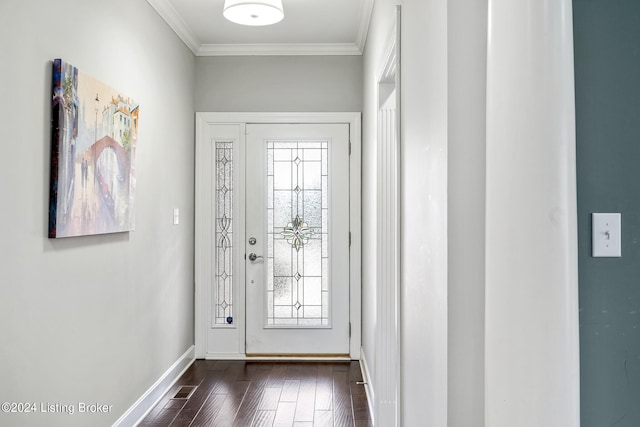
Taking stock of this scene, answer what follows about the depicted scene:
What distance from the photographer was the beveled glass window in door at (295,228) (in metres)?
4.26

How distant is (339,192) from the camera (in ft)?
14.0

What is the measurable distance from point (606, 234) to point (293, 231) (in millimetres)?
3261

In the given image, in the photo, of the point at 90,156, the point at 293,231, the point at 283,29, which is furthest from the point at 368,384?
the point at 283,29

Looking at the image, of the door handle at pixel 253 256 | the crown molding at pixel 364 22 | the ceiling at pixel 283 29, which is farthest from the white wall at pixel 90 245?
the crown molding at pixel 364 22

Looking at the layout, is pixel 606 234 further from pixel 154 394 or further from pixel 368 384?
pixel 154 394

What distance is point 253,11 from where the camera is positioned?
2.87 m

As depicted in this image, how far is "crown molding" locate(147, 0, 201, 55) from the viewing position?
3.28 m

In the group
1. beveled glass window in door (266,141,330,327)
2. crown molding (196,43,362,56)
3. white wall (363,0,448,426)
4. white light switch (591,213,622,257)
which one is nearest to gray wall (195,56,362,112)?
crown molding (196,43,362,56)

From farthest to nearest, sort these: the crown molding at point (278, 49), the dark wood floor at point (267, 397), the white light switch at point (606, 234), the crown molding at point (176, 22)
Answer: the crown molding at point (278, 49) → the crown molding at point (176, 22) → the dark wood floor at point (267, 397) → the white light switch at point (606, 234)

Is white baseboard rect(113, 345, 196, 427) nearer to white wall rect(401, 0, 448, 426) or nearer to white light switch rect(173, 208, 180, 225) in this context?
white light switch rect(173, 208, 180, 225)

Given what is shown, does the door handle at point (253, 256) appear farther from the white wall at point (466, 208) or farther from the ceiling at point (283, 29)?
the white wall at point (466, 208)

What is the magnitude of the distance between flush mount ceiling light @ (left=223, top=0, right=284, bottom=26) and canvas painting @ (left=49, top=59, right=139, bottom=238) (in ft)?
2.60

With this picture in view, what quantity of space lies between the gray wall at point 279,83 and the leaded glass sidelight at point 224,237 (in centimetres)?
42

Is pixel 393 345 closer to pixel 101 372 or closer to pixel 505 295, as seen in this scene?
pixel 101 372
